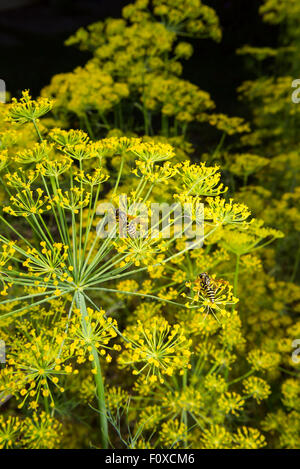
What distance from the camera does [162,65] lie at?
2906 mm

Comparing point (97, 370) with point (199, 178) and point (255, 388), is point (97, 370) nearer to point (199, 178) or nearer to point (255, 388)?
point (199, 178)

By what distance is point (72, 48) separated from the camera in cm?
443

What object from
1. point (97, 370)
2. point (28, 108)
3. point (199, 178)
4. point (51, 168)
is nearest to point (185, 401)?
point (97, 370)

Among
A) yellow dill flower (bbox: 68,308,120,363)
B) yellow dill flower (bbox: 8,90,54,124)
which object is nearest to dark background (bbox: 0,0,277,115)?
yellow dill flower (bbox: 8,90,54,124)

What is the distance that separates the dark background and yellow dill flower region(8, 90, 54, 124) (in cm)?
267

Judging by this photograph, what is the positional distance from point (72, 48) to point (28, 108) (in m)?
3.50

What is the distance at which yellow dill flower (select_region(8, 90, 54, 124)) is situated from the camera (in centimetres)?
146

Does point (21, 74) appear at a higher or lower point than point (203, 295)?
higher

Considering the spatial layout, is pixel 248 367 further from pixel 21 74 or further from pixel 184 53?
pixel 21 74

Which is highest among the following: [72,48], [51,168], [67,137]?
[72,48]

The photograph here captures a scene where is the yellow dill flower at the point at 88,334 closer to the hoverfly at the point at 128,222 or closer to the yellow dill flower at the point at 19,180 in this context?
the hoverfly at the point at 128,222

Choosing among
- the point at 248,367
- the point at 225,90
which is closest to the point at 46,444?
the point at 248,367

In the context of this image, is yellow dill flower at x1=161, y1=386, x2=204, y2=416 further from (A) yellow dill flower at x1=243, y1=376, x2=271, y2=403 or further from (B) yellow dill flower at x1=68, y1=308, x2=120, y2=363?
(B) yellow dill flower at x1=68, y1=308, x2=120, y2=363

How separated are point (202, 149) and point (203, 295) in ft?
5.70
